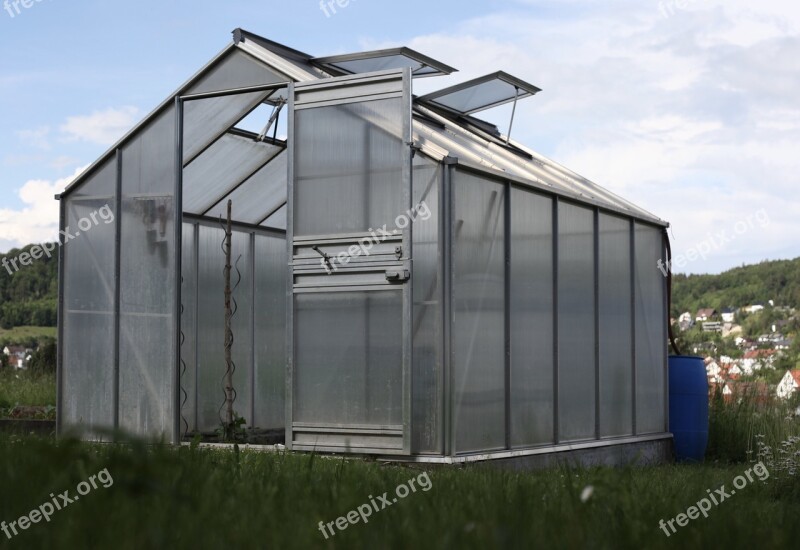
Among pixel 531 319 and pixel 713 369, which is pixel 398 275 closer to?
pixel 531 319

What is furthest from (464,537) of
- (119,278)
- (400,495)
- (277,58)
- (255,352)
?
(255,352)

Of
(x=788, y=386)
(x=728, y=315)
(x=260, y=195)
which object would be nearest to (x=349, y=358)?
(x=260, y=195)

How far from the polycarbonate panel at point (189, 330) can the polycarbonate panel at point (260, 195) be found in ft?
1.71

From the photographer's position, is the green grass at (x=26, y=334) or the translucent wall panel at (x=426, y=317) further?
the green grass at (x=26, y=334)

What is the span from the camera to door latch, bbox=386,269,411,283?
29.2 ft

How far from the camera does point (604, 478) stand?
12.3ft

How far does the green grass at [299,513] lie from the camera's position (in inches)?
101

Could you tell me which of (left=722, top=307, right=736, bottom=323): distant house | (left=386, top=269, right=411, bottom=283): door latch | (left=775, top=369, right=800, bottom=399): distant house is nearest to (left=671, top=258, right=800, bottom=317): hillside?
(left=722, top=307, right=736, bottom=323): distant house

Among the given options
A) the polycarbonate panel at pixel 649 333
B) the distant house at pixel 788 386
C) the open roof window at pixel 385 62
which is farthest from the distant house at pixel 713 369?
the open roof window at pixel 385 62

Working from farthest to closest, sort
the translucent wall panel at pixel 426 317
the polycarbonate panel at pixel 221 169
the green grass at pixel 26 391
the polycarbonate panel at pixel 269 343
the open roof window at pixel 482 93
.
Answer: the green grass at pixel 26 391, the polycarbonate panel at pixel 269 343, the polycarbonate panel at pixel 221 169, the open roof window at pixel 482 93, the translucent wall panel at pixel 426 317

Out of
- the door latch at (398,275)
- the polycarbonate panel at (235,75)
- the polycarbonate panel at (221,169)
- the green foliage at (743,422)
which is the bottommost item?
the green foliage at (743,422)

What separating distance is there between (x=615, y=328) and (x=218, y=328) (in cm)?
493

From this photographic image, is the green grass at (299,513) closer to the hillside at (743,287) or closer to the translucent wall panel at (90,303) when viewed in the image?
the translucent wall panel at (90,303)

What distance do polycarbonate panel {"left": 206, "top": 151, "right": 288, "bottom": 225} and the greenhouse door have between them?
11.0 feet
